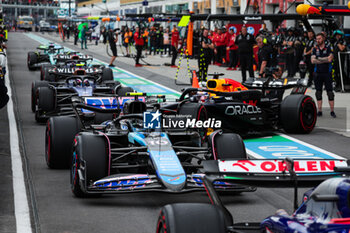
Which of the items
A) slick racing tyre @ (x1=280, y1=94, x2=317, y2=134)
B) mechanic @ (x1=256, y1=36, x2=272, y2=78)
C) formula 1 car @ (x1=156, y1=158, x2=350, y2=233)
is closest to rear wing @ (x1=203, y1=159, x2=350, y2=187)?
formula 1 car @ (x1=156, y1=158, x2=350, y2=233)

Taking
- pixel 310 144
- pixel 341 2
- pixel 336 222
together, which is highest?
pixel 341 2

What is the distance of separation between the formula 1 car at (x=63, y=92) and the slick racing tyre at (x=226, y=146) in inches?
217

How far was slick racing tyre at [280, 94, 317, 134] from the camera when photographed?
42.4 ft

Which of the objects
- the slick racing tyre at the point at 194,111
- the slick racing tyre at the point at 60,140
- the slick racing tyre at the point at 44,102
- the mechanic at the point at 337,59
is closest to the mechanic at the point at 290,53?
the mechanic at the point at 337,59

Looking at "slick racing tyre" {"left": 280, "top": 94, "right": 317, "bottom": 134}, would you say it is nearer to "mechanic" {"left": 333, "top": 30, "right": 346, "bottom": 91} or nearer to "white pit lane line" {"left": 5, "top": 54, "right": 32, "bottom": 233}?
"white pit lane line" {"left": 5, "top": 54, "right": 32, "bottom": 233}

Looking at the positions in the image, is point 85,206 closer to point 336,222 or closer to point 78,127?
point 78,127

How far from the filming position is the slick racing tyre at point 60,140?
913 cm

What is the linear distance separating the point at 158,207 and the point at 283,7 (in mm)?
31926

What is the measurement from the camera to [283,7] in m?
38.0

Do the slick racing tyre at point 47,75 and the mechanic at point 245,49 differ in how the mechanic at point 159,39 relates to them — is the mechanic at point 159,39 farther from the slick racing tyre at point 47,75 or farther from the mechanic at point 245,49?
the slick racing tyre at point 47,75

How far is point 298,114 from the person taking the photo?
12891 millimetres

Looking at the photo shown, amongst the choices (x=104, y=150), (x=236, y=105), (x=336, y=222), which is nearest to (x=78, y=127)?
(x=104, y=150)

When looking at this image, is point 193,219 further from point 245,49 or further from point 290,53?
point 290,53

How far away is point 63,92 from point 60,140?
Result: 6.01m
